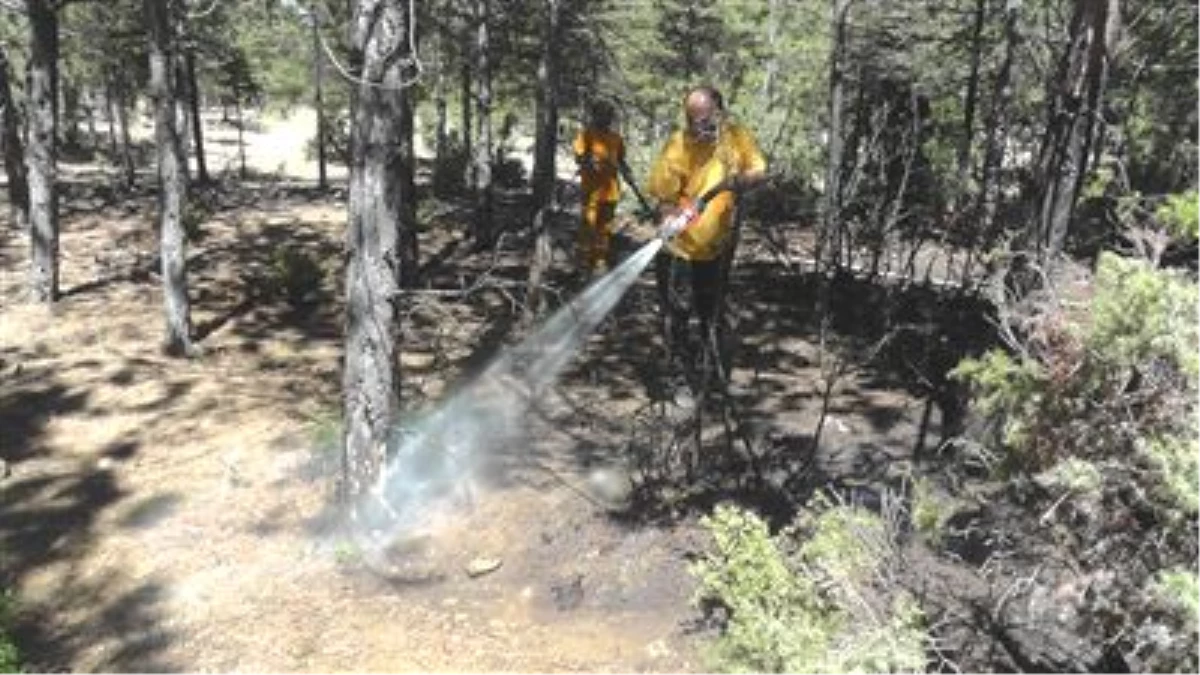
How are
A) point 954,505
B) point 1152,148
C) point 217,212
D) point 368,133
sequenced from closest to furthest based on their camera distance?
point 954,505 → point 368,133 → point 217,212 → point 1152,148

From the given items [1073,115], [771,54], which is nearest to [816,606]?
[1073,115]

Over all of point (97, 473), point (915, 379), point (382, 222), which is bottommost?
point (97, 473)

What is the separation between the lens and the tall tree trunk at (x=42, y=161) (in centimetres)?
1334

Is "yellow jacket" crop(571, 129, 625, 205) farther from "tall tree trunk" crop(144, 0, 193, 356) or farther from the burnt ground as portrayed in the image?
"tall tree trunk" crop(144, 0, 193, 356)

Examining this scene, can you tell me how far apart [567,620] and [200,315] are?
8262 millimetres

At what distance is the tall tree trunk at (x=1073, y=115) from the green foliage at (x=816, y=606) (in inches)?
79.1

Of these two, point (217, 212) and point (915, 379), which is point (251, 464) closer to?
point (915, 379)

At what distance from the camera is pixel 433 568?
281 inches

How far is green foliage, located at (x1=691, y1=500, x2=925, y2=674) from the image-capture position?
13.1 feet

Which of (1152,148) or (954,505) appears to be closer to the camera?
(954,505)

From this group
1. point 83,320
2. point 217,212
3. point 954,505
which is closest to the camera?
point 954,505

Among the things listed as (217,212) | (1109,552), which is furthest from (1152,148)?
(1109,552)

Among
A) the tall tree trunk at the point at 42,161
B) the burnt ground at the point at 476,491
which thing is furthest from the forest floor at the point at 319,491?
the tall tree trunk at the point at 42,161

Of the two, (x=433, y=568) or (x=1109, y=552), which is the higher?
(x=1109, y=552)
